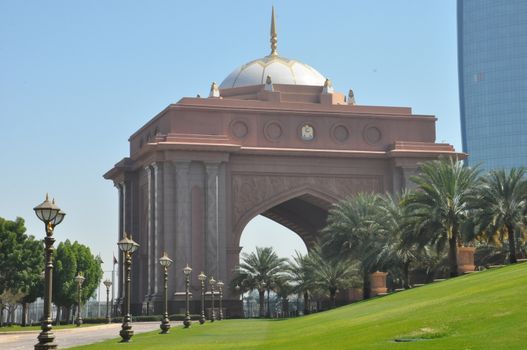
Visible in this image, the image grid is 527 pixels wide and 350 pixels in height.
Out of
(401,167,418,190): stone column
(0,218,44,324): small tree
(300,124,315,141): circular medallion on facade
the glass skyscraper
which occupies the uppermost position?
the glass skyscraper

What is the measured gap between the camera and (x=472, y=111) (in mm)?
175500

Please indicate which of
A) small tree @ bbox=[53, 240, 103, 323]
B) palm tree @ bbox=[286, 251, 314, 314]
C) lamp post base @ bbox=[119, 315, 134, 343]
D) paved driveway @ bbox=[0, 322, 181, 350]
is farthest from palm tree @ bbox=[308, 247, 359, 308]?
lamp post base @ bbox=[119, 315, 134, 343]

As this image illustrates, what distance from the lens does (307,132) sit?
244 ft

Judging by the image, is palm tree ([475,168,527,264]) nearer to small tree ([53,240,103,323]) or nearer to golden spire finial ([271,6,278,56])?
golden spire finial ([271,6,278,56])

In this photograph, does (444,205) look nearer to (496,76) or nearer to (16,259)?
(16,259)

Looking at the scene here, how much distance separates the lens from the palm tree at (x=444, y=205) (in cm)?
4912

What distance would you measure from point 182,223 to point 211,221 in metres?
2.11

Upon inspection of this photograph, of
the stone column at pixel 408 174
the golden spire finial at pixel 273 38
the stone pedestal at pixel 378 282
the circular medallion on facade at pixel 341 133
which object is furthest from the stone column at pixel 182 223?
the golden spire finial at pixel 273 38

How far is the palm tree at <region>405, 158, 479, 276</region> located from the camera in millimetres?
49125

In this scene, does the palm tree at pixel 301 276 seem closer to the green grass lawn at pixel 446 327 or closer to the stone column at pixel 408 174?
the stone column at pixel 408 174

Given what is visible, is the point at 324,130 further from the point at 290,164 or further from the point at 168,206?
the point at 168,206

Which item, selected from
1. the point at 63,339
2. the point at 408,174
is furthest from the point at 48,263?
the point at 408,174

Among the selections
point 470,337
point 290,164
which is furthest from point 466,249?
point 470,337

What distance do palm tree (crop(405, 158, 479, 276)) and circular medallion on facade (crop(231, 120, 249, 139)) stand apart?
24.4 meters
